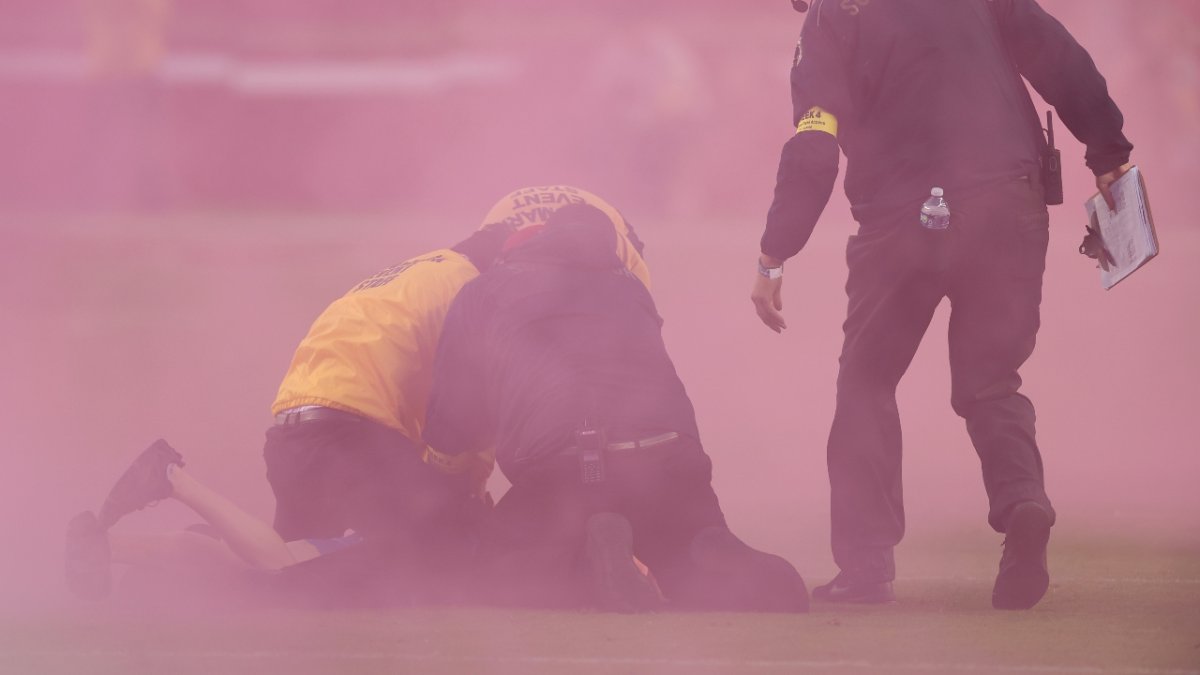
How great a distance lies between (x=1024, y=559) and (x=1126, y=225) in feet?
2.60

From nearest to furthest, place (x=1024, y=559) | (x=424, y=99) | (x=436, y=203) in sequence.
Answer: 1. (x=1024, y=559)
2. (x=436, y=203)
3. (x=424, y=99)

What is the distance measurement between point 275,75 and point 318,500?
451 inches

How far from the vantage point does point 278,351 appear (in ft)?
29.9

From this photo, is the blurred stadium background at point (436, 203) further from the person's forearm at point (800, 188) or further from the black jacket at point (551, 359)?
the person's forearm at point (800, 188)

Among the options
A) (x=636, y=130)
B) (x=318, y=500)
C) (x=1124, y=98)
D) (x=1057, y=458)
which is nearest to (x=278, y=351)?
(x=1057, y=458)

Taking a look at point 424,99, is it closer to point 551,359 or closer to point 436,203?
point 436,203

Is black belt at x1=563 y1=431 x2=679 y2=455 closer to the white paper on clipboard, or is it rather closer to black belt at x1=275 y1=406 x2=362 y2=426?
black belt at x1=275 y1=406 x2=362 y2=426

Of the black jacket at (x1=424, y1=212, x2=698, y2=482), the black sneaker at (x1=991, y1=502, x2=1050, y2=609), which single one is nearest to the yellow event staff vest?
the black jacket at (x1=424, y1=212, x2=698, y2=482)

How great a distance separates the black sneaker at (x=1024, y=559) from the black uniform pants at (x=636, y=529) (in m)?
0.45

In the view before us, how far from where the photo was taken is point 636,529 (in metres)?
4.30

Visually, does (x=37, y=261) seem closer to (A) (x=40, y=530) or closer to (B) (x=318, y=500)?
(A) (x=40, y=530)

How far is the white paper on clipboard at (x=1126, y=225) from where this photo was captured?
4.11 meters

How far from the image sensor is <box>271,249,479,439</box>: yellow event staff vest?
15.4 feet

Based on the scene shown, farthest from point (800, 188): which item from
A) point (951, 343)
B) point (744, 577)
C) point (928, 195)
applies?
point (744, 577)
